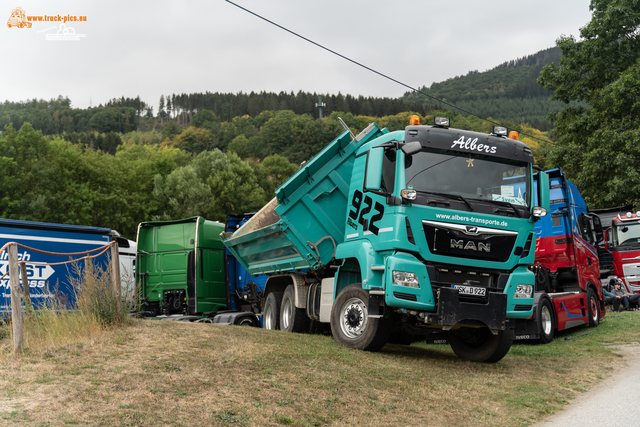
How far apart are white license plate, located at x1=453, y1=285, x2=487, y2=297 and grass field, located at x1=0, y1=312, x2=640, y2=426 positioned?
115 cm

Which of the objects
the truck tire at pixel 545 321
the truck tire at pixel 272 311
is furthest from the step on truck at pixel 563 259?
the truck tire at pixel 272 311

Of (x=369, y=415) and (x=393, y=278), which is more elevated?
(x=393, y=278)

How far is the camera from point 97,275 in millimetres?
7707

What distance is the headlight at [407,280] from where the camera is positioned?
7.30m

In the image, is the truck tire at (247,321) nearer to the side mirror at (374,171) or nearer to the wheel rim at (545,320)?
the side mirror at (374,171)

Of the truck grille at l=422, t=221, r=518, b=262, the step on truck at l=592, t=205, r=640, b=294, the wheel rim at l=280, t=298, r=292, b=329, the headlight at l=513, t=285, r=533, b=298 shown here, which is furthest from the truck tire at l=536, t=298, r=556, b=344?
the step on truck at l=592, t=205, r=640, b=294

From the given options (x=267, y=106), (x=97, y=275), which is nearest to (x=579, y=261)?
(x=97, y=275)

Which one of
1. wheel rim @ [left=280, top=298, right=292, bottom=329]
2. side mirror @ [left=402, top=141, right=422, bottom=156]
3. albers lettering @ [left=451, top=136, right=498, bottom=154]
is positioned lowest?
wheel rim @ [left=280, top=298, right=292, bottom=329]

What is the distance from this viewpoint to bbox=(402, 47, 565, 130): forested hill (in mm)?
108625

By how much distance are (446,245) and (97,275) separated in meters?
5.00

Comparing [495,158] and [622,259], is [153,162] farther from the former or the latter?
[495,158]

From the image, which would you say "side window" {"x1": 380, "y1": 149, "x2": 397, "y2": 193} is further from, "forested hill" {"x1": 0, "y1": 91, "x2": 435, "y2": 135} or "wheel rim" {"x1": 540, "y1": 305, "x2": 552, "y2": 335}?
"forested hill" {"x1": 0, "y1": 91, "x2": 435, "y2": 135}

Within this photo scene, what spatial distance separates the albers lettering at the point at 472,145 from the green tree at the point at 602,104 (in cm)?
1682

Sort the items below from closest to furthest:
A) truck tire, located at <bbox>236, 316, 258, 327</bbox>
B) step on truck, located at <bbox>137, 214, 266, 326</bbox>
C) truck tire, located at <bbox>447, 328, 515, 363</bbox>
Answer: truck tire, located at <bbox>447, 328, 515, 363</bbox>, truck tire, located at <bbox>236, 316, 258, 327</bbox>, step on truck, located at <bbox>137, 214, 266, 326</bbox>
